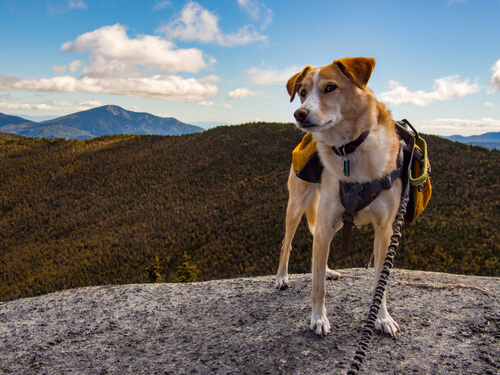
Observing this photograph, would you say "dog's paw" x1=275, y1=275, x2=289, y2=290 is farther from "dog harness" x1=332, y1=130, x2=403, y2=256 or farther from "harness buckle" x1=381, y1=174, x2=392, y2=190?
"harness buckle" x1=381, y1=174, x2=392, y2=190

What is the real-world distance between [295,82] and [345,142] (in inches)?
38.6

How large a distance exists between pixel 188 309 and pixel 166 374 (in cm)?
147

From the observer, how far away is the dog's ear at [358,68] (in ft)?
9.55

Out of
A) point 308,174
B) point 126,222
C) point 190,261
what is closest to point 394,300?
point 308,174

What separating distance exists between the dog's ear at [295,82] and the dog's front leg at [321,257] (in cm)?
127

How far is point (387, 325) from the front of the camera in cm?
326

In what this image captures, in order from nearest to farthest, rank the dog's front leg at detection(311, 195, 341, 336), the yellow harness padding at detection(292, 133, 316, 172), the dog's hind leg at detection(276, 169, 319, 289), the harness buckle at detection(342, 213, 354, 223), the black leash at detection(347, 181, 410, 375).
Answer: the black leash at detection(347, 181, 410, 375)
the harness buckle at detection(342, 213, 354, 223)
the dog's front leg at detection(311, 195, 341, 336)
the yellow harness padding at detection(292, 133, 316, 172)
the dog's hind leg at detection(276, 169, 319, 289)

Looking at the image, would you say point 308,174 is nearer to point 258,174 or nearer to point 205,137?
point 258,174

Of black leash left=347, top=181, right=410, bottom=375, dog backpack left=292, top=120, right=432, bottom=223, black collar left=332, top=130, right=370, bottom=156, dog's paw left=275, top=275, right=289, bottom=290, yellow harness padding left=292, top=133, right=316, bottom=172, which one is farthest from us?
dog's paw left=275, top=275, right=289, bottom=290

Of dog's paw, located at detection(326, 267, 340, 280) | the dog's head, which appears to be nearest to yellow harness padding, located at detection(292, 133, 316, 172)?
the dog's head

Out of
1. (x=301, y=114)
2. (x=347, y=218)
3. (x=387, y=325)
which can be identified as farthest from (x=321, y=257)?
(x=301, y=114)

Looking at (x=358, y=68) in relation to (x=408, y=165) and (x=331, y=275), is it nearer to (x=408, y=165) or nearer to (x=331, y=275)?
(x=408, y=165)

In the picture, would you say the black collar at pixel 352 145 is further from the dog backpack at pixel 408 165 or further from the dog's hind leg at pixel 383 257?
the dog's hind leg at pixel 383 257

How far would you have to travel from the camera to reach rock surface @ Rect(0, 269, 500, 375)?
2930mm
